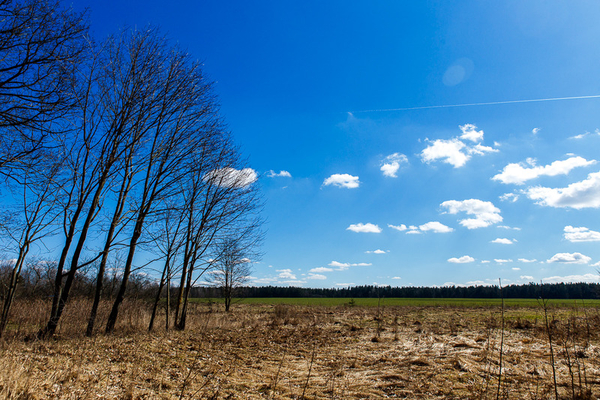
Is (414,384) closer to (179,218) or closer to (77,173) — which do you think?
(77,173)

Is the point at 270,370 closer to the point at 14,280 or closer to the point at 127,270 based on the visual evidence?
the point at 127,270

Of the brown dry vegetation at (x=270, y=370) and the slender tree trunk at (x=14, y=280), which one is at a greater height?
the slender tree trunk at (x=14, y=280)

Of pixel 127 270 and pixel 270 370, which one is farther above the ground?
pixel 127 270

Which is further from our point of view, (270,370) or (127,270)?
(127,270)

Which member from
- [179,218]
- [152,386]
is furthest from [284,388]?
[179,218]

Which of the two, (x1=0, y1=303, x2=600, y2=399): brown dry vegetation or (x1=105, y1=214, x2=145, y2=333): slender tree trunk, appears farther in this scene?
(x1=105, y1=214, x2=145, y2=333): slender tree trunk

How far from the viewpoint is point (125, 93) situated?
30.6 ft

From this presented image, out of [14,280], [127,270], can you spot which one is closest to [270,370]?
[127,270]

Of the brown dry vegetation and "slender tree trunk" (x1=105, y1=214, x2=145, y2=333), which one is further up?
"slender tree trunk" (x1=105, y1=214, x2=145, y2=333)

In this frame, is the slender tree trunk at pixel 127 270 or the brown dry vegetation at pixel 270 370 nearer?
the brown dry vegetation at pixel 270 370

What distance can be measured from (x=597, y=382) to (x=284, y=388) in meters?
5.99

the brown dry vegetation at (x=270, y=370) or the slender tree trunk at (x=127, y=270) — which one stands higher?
the slender tree trunk at (x=127, y=270)

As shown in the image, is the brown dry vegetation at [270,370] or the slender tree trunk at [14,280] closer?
the brown dry vegetation at [270,370]

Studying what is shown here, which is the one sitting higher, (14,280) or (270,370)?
(14,280)
